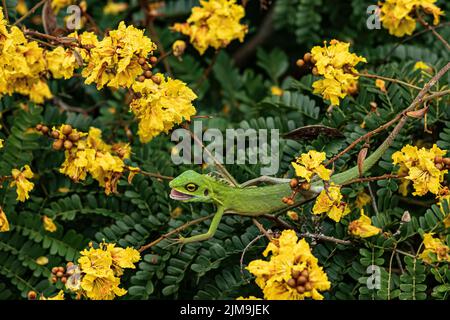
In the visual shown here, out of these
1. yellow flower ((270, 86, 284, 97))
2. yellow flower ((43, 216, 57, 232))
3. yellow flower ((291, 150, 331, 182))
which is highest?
yellow flower ((291, 150, 331, 182))

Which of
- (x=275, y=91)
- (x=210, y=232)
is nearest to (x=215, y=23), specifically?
(x=275, y=91)

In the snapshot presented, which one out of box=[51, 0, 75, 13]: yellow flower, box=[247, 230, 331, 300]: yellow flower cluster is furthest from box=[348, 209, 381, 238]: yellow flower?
box=[51, 0, 75, 13]: yellow flower

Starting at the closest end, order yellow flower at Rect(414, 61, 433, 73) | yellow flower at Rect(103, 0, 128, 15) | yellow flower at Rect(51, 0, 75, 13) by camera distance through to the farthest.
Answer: yellow flower at Rect(414, 61, 433, 73) < yellow flower at Rect(51, 0, 75, 13) < yellow flower at Rect(103, 0, 128, 15)

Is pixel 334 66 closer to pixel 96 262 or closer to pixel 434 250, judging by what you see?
pixel 434 250

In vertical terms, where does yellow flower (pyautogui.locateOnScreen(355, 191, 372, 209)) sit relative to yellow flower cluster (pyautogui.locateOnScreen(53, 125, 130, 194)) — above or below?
below

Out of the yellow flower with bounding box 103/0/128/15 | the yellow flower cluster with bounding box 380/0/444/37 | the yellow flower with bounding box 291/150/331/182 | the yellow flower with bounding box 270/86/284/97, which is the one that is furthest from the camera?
the yellow flower with bounding box 103/0/128/15

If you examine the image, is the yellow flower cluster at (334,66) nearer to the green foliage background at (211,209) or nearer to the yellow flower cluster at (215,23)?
the green foliage background at (211,209)

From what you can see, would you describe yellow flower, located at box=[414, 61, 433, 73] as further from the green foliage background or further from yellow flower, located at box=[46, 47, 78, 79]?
yellow flower, located at box=[46, 47, 78, 79]
